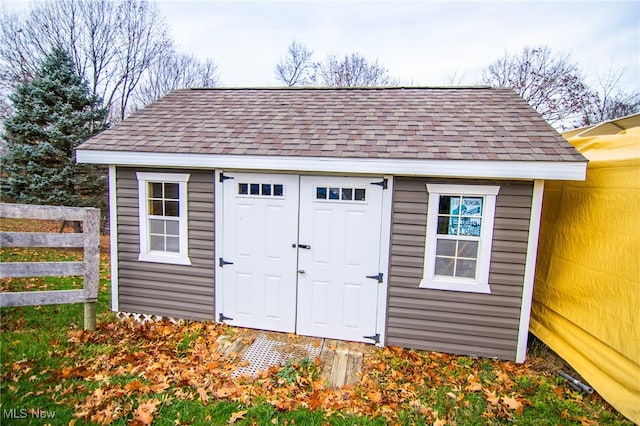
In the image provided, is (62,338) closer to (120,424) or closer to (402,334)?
(120,424)

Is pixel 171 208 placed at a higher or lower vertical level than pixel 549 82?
lower

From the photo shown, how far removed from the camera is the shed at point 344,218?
13.3 ft

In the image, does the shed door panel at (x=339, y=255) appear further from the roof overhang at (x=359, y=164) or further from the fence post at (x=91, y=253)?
the fence post at (x=91, y=253)

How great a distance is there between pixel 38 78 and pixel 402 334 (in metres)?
11.8

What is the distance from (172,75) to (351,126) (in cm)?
1703

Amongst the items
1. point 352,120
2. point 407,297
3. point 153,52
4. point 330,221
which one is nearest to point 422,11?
point 352,120

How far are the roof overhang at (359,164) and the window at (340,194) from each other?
12.2 inches

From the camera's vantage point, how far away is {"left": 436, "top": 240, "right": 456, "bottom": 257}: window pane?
421cm

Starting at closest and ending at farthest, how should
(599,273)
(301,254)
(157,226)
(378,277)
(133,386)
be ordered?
(133,386)
(599,273)
(378,277)
(301,254)
(157,226)

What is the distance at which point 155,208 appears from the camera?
4898 millimetres

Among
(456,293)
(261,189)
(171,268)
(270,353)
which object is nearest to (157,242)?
(171,268)

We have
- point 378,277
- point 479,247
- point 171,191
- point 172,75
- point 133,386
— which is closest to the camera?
point 133,386

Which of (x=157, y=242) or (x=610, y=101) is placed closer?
(x=157, y=242)

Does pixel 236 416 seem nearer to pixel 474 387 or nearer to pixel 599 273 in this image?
pixel 474 387
